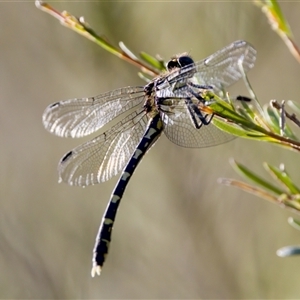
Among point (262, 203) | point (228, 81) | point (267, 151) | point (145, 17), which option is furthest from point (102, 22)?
point (228, 81)

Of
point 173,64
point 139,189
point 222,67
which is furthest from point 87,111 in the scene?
point 139,189

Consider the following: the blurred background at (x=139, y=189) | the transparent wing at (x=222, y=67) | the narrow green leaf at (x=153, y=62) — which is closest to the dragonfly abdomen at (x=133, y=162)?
the transparent wing at (x=222, y=67)

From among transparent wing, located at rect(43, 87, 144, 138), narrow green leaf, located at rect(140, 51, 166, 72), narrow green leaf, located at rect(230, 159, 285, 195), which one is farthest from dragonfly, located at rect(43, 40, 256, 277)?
narrow green leaf, located at rect(230, 159, 285, 195)

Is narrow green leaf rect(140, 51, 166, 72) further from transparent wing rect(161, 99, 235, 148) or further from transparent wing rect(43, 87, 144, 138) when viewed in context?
transparent wing rect(43, 87, 144, 138)

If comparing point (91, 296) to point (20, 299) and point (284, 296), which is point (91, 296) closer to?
point (20, 299)

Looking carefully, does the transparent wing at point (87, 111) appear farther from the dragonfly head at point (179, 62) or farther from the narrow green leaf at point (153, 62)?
the narrow green leaf at point (153, 62)

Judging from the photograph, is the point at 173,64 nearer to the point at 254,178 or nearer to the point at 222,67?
the point at 222,67
